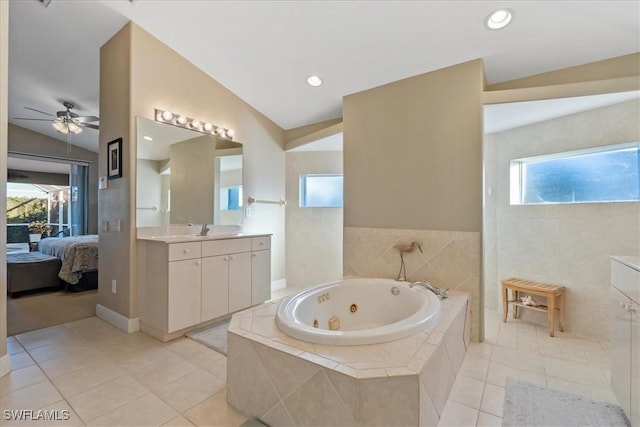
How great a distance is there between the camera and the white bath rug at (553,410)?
1.50m

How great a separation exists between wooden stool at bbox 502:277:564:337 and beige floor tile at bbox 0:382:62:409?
3.52m

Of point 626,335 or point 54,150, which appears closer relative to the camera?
point 626,335

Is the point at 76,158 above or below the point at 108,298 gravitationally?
above

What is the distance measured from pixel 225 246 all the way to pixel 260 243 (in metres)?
0.48

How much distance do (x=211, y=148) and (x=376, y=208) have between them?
6.41ft

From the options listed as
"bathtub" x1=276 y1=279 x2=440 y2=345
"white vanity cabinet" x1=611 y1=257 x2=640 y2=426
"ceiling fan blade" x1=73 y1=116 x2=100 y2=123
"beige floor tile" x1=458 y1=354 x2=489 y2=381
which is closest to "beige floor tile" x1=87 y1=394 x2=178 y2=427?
"bathtub" x1=276 y1=279 x2=440 y2=345

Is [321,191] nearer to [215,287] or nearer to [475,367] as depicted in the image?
[215,287]

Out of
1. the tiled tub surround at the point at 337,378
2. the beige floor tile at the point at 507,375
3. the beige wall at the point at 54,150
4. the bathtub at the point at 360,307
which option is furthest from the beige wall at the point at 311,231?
the beige wall at the point at 54,150

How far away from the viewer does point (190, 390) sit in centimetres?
174

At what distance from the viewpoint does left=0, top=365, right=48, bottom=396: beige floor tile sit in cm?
173

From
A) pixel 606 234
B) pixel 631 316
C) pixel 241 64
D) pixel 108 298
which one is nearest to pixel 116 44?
pixel 241 64

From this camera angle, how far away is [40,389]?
1.72 m

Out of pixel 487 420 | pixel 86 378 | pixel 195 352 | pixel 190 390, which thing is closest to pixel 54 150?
pixel 86 378

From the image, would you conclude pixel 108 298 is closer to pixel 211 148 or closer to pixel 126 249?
pixel 126 249
